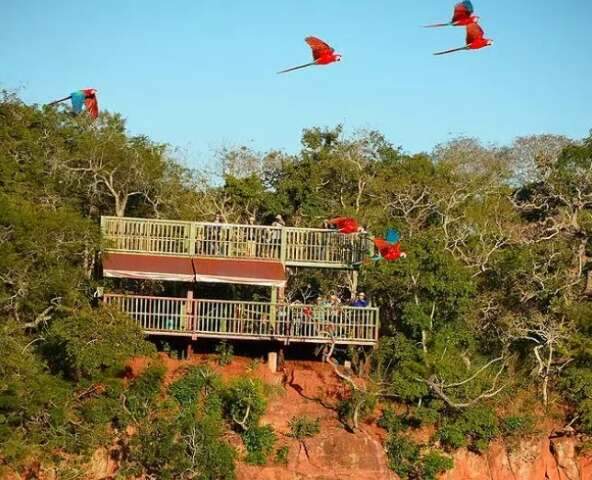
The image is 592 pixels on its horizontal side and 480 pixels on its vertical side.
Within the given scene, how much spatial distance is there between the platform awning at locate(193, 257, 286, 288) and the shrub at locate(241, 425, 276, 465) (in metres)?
2.94

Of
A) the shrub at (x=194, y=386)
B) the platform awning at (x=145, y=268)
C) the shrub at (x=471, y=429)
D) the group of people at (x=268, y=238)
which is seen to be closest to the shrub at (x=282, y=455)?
the shrub at (x=194, y=386)

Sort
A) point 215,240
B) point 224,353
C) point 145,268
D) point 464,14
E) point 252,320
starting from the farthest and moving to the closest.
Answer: point 215,240 < point 224,353 < point 252,320 < point 145,268 < point 464,14

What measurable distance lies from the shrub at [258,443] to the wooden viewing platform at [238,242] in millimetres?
3807

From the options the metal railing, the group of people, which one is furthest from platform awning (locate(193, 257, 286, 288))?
the metal railing

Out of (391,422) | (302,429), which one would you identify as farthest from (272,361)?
(391,422)

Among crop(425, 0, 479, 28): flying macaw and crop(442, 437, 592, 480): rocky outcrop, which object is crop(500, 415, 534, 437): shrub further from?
crop(425, 0, 479, 28): flying macaw

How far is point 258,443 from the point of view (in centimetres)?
2531

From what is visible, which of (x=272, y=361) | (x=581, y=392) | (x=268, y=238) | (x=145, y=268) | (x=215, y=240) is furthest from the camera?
(x=268, y=238)

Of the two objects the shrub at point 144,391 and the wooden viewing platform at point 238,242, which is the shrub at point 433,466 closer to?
the wooden viewing platform at point 238,242

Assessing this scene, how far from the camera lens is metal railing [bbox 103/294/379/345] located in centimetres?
2675

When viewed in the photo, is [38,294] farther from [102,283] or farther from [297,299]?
[297,299]

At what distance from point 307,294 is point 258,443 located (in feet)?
16.7

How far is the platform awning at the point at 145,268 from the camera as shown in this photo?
1047 inches

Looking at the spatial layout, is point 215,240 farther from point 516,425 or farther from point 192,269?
point 516,425
